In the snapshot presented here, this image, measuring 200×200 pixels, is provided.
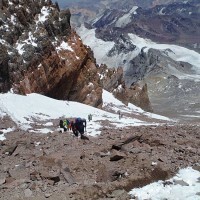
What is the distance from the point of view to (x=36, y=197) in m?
13.1

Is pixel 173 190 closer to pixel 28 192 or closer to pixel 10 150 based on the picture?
pixel 28 192

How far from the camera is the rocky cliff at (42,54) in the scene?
42344mm

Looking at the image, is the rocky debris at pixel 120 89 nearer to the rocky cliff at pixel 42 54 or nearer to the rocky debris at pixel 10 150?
the rocky cliff at pixel 42 54

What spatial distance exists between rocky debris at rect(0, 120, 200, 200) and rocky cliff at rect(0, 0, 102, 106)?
21.7m

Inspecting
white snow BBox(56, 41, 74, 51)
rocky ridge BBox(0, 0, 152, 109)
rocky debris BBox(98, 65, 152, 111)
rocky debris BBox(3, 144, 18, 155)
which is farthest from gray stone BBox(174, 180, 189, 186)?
rocky debris BBox(98, 65, 152, 111)

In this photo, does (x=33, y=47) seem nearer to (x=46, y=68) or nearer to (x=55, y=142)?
(x=46, y=68)

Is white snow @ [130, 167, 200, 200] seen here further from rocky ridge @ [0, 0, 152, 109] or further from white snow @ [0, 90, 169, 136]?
rocky ridge @ [0, 0, 152, 109]

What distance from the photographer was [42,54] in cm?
4662

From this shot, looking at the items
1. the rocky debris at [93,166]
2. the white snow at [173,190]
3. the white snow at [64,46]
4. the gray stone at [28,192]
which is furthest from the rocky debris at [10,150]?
the white snow at [64,46]

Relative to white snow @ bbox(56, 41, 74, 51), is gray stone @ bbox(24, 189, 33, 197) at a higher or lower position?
lower

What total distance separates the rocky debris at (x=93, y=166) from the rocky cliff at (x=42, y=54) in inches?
853

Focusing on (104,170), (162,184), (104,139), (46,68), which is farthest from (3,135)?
(46,68)

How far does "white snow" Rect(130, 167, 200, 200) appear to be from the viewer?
13.2 m

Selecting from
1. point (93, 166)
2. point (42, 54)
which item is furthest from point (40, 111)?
point (93, 166)
